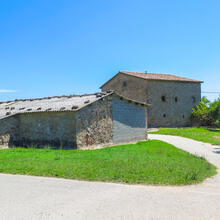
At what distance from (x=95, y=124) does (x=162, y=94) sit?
767 inches

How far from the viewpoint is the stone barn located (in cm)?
1290

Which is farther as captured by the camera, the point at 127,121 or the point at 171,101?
the point at 171,101

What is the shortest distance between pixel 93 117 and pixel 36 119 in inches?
157

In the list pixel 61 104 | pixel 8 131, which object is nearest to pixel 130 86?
pixel 61 104

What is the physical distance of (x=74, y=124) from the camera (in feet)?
41.4

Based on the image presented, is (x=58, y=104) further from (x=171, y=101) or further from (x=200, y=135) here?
(x=171, y=101)

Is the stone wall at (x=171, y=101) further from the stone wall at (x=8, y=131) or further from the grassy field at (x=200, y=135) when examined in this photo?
the stone wall at (x=8, y=131)

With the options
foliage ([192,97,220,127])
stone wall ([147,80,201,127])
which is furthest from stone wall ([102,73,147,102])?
foliage ([192,97,220,127])

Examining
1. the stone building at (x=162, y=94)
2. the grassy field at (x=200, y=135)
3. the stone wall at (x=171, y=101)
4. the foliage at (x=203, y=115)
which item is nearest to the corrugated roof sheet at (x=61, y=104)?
the grassy field at (x=200, y=135)

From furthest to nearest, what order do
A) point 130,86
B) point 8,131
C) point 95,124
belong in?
point 130,86
point 8,131
point 95,124

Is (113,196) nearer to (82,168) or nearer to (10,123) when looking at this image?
(82,168)

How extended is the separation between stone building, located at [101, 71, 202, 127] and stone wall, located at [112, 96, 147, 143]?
12336 mm

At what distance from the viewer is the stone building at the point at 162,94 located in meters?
30.1

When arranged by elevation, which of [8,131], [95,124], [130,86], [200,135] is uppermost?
[130,86]
